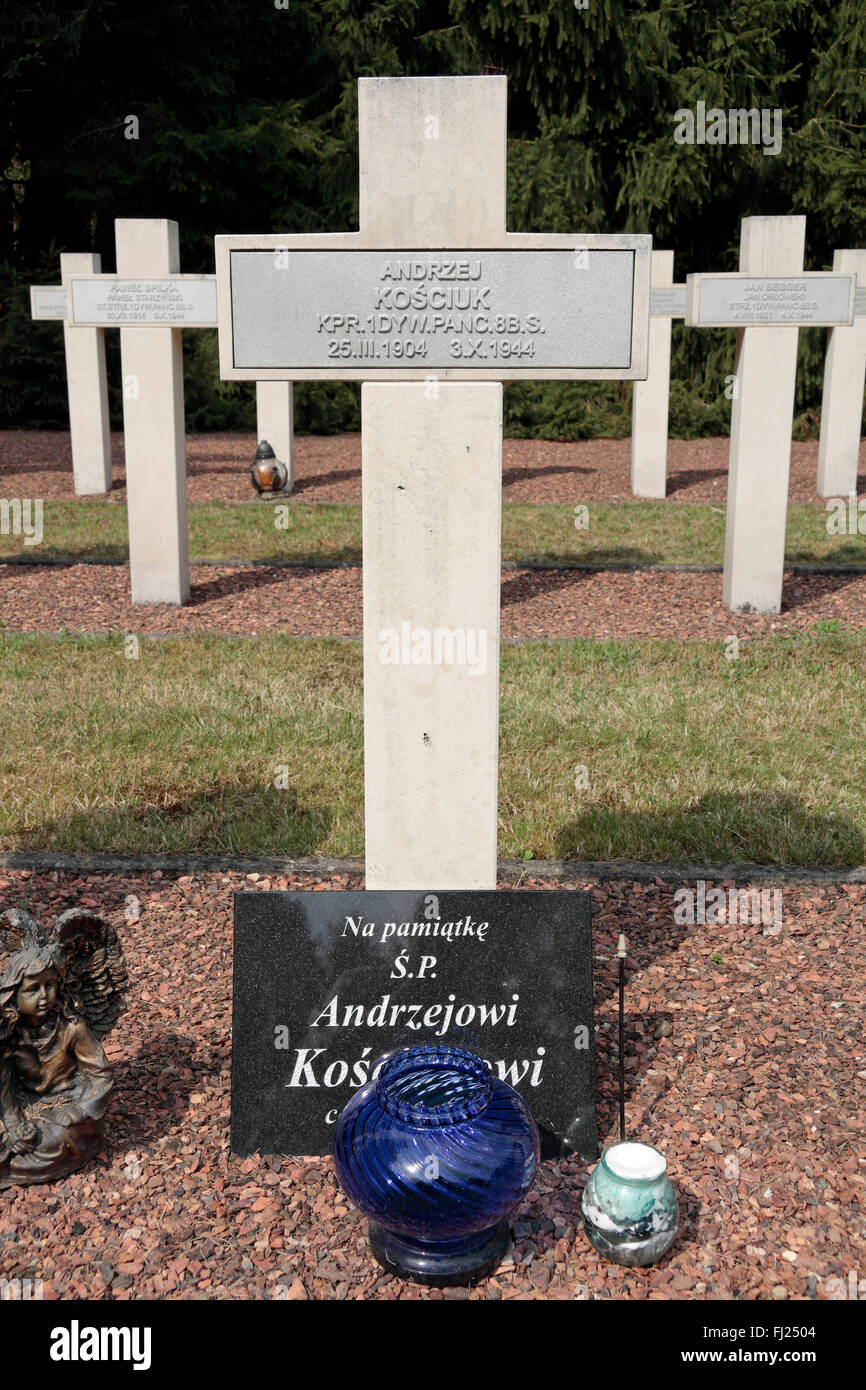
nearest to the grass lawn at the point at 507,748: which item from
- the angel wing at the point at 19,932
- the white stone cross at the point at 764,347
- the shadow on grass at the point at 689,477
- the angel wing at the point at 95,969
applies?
the white stone cross at the point at 764,347

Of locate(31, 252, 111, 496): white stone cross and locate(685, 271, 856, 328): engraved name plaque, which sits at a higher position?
locate(685, 271, 856, 328): engraved name plaque

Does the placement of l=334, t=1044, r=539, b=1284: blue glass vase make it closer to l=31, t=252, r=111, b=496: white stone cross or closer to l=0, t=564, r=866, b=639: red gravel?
l=0, t=564, r=866, b=639: red gravel

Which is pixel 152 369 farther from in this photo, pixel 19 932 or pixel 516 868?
pixel 19 932

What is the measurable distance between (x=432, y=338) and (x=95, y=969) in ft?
6.27

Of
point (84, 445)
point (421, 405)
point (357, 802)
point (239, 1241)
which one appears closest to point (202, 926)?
point (357, 802)

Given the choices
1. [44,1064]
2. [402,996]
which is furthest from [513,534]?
[44,1064]

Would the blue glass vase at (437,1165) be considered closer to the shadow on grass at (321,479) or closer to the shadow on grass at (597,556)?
the shadow on grass at (597,556)

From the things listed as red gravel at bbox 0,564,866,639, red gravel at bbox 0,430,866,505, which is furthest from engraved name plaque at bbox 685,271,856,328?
red gravel at bbox 0,430,866,505

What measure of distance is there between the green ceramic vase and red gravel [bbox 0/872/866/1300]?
0.19 feet

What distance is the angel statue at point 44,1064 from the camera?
3139 millimetres

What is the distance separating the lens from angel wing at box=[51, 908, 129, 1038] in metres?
3.32

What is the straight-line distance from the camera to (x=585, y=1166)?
333cm

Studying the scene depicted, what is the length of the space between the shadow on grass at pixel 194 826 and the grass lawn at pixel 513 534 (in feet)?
18.7

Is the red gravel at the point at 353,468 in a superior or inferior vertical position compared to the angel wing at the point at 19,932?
inferior
